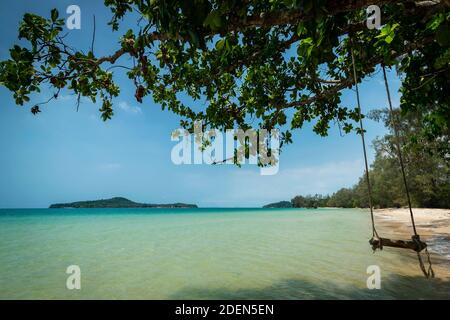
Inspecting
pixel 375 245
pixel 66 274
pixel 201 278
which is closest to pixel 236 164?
pixel 201 278

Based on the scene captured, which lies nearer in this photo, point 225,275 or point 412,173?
point 225,275

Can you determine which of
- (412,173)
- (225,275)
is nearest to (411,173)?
(412,173)

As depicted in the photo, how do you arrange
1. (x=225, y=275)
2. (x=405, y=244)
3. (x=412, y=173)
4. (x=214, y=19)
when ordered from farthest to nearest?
(x=412, y=173), (x=225, y=275), (x=405, y=244), (x=214, y=19)

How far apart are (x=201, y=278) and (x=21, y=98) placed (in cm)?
551

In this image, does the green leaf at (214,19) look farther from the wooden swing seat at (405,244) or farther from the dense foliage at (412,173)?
the dense foliage at (412,173)

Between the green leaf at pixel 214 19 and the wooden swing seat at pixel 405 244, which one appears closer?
the green leaf at pixel 214 19

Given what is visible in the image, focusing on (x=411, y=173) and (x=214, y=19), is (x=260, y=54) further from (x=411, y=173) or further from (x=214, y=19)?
(x=411, y=173)

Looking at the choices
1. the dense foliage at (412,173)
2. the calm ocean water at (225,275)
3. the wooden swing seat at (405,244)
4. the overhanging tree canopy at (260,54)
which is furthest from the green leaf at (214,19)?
the dense foliage at (412,173)

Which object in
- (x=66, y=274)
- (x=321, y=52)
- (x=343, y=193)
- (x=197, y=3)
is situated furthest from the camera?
(x=343, y=193)

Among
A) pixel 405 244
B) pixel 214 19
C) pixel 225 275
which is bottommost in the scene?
pixel 225 275

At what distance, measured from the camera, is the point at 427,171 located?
36.7 m

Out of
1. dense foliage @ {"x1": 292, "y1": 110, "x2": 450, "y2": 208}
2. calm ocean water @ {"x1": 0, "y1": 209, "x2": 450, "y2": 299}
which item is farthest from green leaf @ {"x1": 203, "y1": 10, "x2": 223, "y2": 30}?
dense foliage @ {"x1": 292, "y1": 110, "x2": 450, "y2": 208}

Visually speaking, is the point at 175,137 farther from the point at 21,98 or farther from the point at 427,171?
the point at 427,171

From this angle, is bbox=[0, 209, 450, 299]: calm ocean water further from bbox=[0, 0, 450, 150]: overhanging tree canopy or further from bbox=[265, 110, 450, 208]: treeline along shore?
bbox=[265, 110, 450, 208]: treeline along shore
